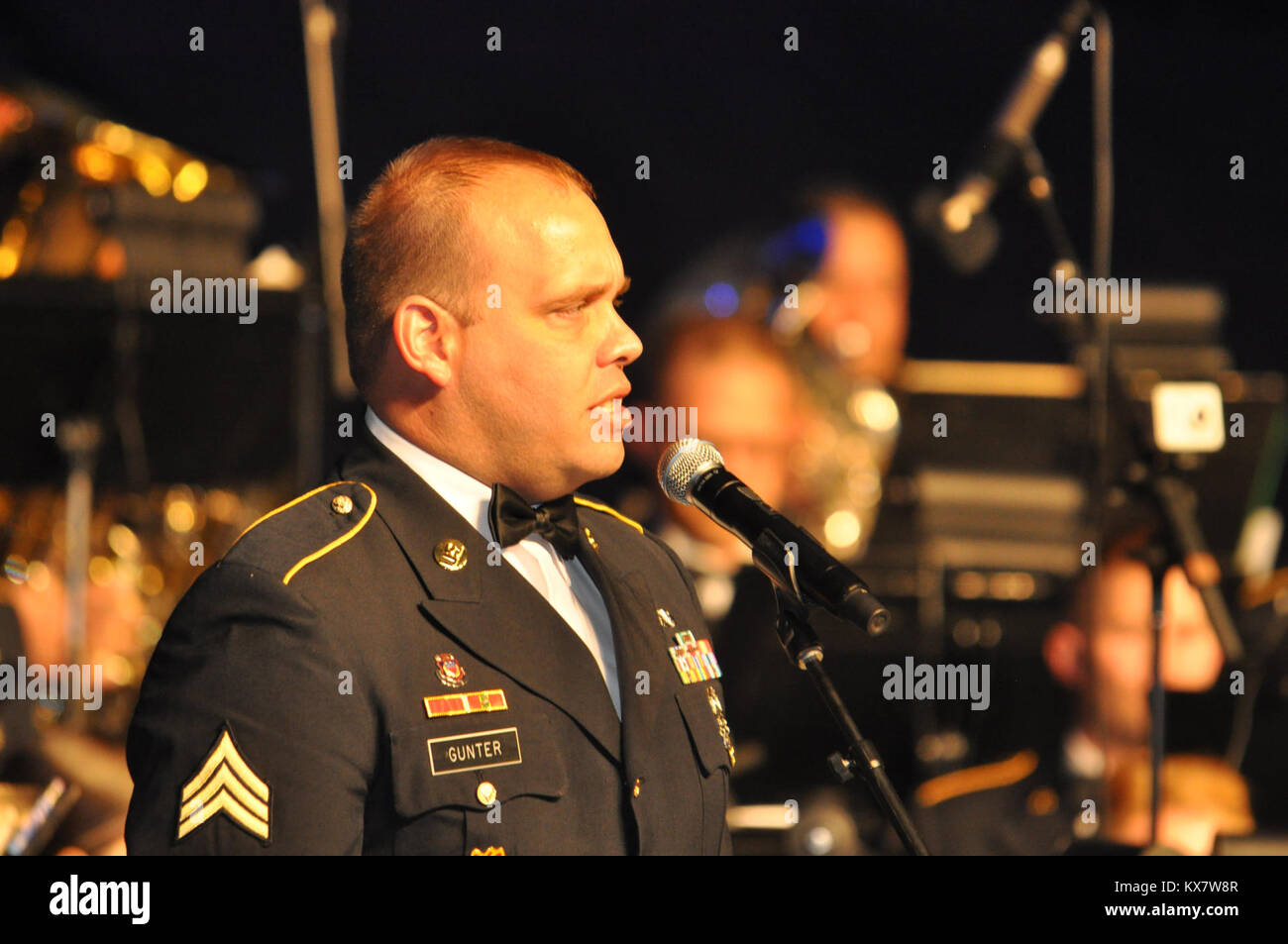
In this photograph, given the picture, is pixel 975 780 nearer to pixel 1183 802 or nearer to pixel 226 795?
pixel 1183 802

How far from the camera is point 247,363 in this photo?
173 inches

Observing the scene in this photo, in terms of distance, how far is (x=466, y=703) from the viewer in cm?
194

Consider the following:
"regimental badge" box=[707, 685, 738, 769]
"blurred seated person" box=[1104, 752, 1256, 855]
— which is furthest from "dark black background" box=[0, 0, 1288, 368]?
"regimental badge" box=[707, 685, 738, 769]

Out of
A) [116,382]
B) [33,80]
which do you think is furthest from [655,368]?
[33,80]

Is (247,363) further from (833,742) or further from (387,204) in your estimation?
(387,204)

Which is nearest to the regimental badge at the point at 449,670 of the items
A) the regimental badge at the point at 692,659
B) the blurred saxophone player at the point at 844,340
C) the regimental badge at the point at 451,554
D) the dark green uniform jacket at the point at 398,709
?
the dark green uniform jacket at the point at 398,709

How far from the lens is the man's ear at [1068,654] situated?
14.2ft

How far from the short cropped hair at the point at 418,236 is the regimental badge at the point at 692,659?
0.60 m

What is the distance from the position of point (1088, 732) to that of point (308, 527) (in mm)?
2954

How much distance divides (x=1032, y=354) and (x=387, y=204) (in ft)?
17.5

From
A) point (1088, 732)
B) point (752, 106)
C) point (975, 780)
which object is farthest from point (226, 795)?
point (752, 106)

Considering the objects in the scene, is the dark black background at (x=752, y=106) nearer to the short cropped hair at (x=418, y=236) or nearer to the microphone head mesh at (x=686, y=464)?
the short cropped hair at (x=418, y=236)

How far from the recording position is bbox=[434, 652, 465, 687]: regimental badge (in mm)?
1939

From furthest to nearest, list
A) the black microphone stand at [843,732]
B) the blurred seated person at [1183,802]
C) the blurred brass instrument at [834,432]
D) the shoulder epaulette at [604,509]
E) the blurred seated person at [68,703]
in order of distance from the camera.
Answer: the blurred brass instrument at [834,432] < the blurred seated person at [1183,802] < the blurred seated person at [68,703] < the shoulder epaulette at [604,509] < the black microphone stand at [843,732]
